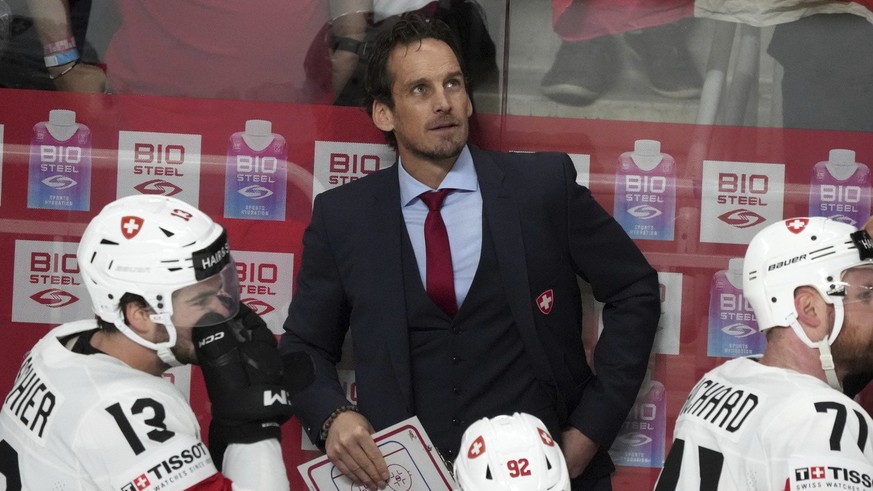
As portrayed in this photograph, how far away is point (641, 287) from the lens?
425 centimetres

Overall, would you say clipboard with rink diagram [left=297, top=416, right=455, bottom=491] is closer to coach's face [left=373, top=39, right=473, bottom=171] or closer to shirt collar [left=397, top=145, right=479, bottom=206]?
shirt collar [left=397, top=145, right=479, bottom=206]

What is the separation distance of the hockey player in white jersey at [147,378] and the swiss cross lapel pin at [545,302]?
3.33 ft

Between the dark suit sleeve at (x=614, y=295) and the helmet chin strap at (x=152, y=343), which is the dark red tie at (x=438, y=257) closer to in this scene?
the dark suit sleeve at (x=614, y=295)

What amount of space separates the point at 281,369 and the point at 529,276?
1.02m

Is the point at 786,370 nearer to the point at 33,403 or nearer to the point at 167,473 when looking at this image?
the point at 167,473

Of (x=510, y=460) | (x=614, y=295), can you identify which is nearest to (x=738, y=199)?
(x=614, y=295)

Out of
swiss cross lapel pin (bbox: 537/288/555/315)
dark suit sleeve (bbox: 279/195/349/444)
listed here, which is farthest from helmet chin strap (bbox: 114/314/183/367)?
swiss cross lapel pin (bbox: 537/288/555/315)

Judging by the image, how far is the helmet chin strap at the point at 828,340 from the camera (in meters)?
3.48

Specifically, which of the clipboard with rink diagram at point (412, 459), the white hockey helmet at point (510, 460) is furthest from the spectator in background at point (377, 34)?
the white hockey helmet at point (510, 460)

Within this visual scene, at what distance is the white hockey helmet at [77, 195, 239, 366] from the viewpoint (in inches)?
130

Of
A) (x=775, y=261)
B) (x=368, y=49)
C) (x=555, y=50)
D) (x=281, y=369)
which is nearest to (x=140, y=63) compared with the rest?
(x=368, y=49)

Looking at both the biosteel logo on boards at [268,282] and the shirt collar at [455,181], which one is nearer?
the shirt collar at [455,181]

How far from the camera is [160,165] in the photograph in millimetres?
4711

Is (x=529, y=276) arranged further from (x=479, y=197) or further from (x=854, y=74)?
(x=854, y=74)
